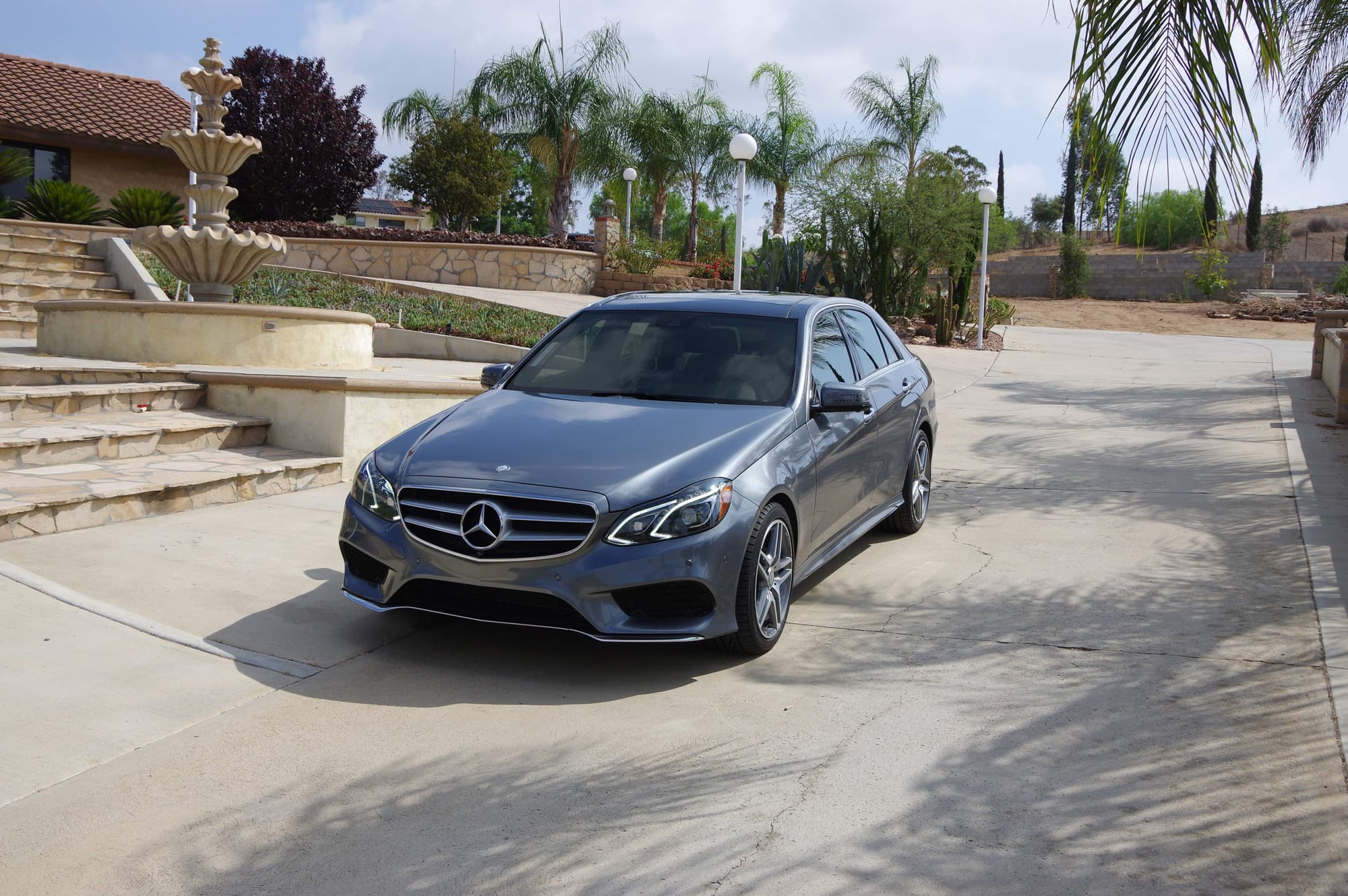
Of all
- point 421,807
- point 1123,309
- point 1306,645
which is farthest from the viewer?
point 1123,309

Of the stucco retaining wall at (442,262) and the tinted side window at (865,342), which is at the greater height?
the stucco retaining wall at (442,262)

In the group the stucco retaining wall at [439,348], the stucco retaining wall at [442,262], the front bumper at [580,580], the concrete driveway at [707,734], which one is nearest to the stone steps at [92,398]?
the concrete driveway at [707,734]

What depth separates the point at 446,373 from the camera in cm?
1263

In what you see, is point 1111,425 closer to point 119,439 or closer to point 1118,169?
point 1118,169

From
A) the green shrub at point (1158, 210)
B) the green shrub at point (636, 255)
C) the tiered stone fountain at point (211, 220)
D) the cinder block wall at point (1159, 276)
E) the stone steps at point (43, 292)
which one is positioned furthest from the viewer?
the cinder block wall at point (1159, 276)

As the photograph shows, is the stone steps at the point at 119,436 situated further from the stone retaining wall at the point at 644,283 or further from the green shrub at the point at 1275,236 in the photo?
the green shrub at the point at 1275,236

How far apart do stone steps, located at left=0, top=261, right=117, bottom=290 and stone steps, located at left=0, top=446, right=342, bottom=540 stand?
757 centimetres

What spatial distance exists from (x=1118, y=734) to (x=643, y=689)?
1.81 metres

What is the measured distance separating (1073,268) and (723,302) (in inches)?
1648

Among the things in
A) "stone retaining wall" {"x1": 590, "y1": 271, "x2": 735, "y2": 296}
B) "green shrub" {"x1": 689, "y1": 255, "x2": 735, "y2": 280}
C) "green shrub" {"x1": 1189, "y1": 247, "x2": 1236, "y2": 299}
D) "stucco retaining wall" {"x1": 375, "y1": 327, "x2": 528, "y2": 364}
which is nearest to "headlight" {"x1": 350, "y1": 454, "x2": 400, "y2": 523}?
"stucco retaining wall" {"x1": 375, "y1": 327, "x2": 528, "y2": 364}

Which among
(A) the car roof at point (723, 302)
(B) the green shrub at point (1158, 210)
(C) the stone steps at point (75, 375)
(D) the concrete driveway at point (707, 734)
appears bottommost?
(D) the concrete driveway at point (707, 734)

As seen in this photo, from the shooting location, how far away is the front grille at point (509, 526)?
181 inches

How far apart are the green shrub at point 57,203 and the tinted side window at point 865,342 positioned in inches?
623

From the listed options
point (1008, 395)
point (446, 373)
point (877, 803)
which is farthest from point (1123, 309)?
point (877, 803)
